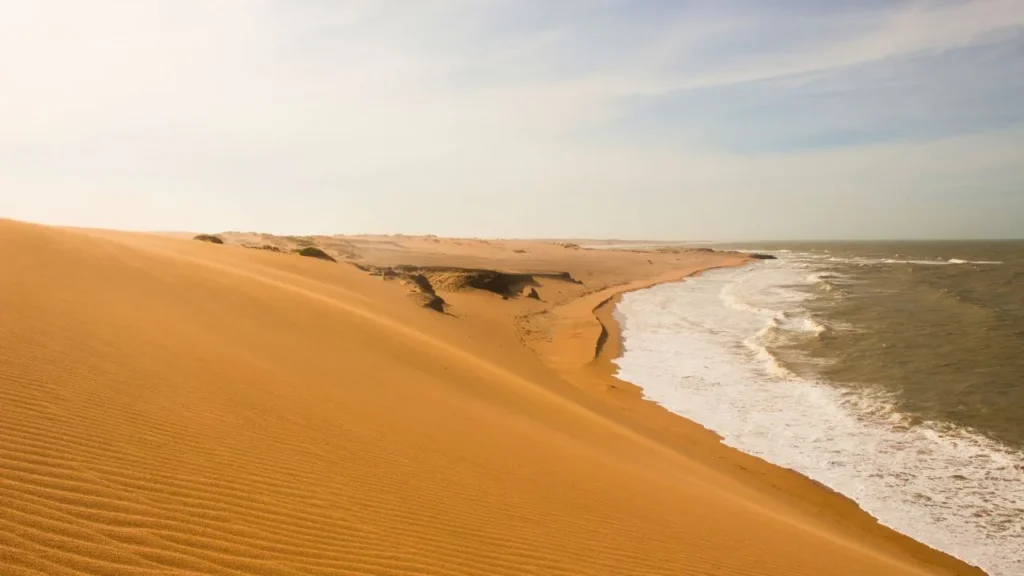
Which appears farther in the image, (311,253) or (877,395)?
(311,253)

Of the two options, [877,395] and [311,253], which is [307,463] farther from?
[311,253]

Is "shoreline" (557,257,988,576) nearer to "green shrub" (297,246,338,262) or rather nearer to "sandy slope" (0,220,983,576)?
"sandy slope" (0,220,983,576)

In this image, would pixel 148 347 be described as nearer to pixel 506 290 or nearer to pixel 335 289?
pixel 335 289

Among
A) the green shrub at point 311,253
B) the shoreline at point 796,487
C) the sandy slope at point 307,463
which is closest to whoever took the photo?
the sandy slope at point 307,463

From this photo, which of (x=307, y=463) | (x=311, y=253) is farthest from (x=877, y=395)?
(x=311, y=253)

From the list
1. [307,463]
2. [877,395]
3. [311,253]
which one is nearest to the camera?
[307,463]

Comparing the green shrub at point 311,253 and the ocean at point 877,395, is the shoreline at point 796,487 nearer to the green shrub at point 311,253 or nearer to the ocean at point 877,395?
the ocean at point 877,395

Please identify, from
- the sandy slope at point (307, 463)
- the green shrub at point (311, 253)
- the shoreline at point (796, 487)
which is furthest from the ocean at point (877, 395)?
the green shrub at point (311, 253)
